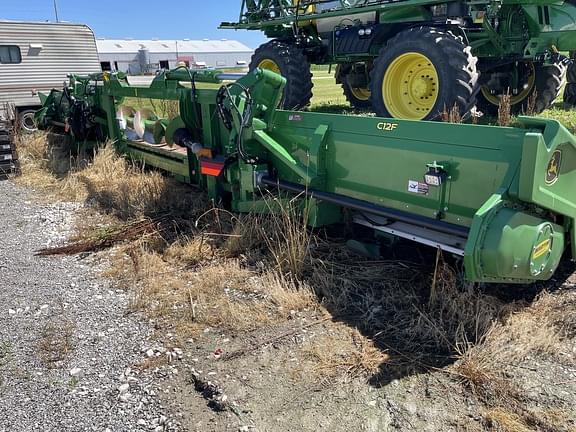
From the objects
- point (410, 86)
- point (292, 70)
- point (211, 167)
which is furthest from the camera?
point (292, 70)

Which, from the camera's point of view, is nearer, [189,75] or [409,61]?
[189,75]

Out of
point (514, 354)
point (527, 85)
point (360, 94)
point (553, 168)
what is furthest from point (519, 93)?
point (514, 354)

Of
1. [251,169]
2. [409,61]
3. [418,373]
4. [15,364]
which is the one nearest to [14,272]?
[15,364]

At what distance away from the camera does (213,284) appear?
11.9 feet

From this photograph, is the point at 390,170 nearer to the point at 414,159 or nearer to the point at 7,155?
the point at 414,159

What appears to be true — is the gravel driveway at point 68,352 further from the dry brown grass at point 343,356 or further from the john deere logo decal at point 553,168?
the john deere logo decal at point 553,168

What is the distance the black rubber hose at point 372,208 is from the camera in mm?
3172

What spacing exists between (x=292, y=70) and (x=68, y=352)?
19.4ft

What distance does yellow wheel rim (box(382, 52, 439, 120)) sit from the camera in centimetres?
586

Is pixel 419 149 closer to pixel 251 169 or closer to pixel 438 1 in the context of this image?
pixel 251 169

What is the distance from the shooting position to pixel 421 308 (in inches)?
124

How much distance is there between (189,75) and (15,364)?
130 inches

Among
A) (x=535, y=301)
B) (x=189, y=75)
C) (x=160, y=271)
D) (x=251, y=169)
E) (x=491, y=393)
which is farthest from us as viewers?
(x=189, y=75)

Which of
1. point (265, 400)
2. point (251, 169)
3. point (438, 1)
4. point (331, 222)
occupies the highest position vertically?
point (438, 1)
